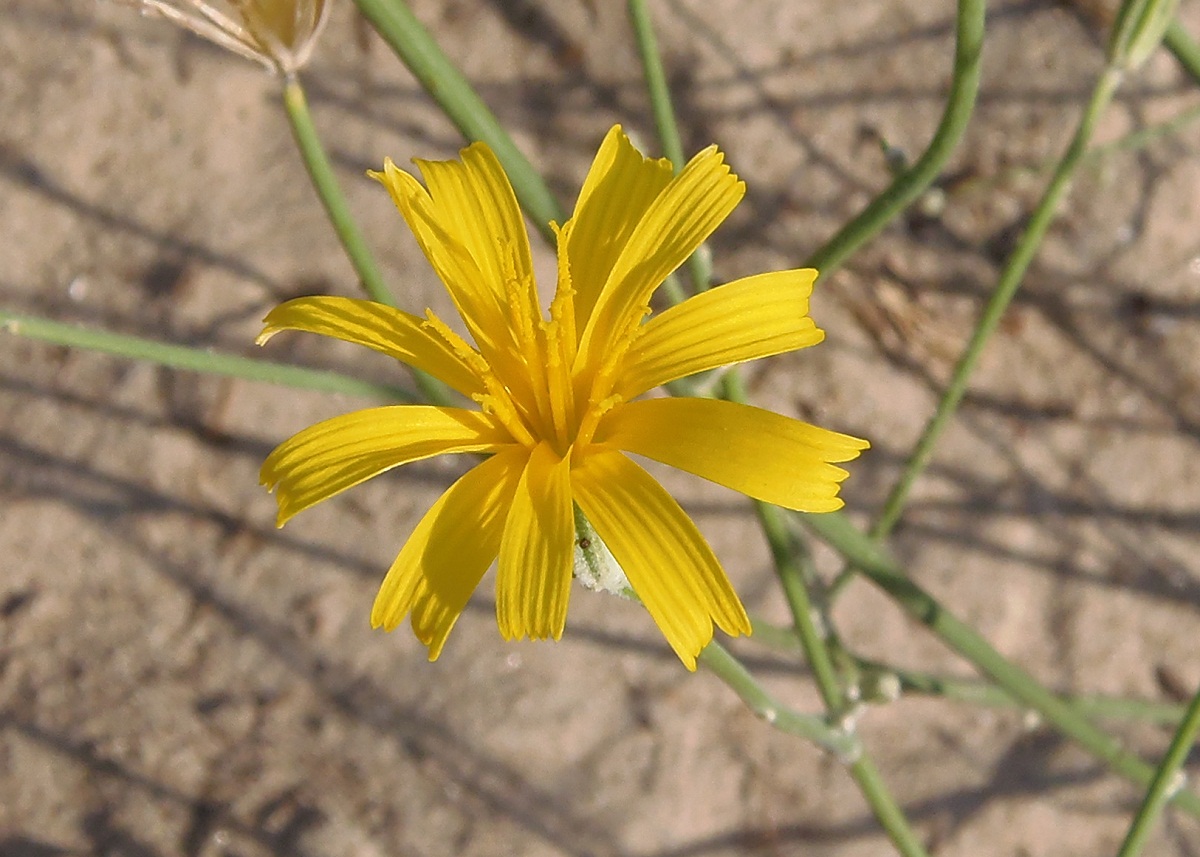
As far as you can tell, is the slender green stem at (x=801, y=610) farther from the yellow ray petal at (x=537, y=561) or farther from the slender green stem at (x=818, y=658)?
the yellow ray petal at (x=537, y=561)

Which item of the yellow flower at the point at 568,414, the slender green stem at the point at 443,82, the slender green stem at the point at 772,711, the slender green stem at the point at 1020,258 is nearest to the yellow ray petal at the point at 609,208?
the yellow flower at the point at 568,414

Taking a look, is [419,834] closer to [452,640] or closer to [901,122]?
[452,640]

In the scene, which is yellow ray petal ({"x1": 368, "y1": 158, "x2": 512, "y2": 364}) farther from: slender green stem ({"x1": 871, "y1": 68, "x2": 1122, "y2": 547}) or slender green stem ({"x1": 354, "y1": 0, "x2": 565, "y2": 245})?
slender green stem ({"x1": 871, "y1": 68, "x2": 1122, "y2": 547})

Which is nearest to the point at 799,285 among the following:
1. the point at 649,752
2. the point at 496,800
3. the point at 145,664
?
the point at 649,752

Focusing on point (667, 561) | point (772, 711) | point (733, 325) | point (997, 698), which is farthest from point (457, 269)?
point (997, 698)

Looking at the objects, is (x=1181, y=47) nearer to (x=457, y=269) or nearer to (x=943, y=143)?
(x=943, y=143)
